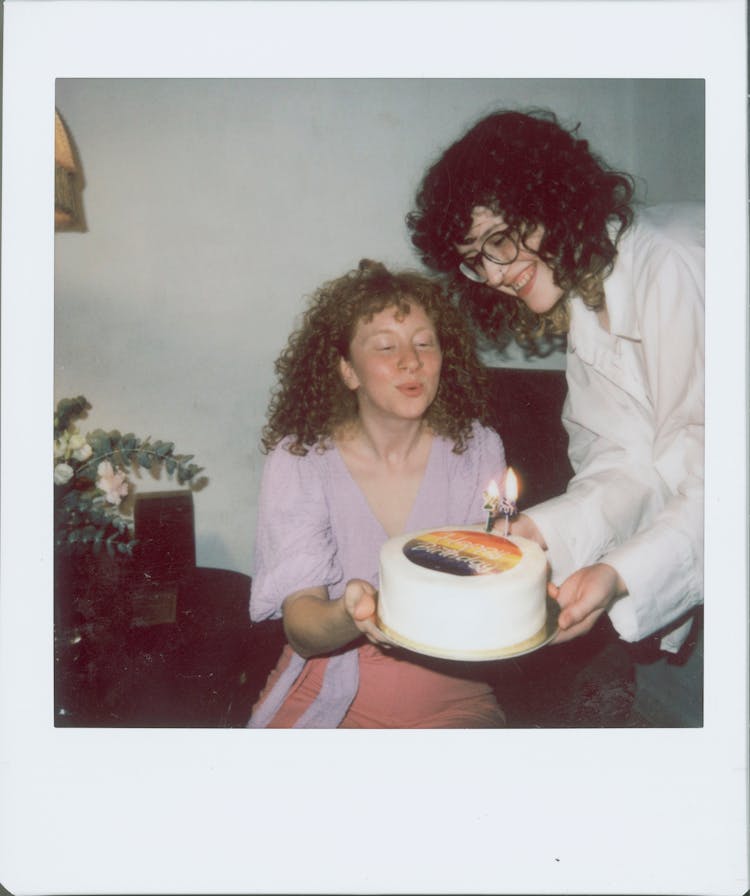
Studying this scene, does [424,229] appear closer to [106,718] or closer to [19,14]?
[19,14]

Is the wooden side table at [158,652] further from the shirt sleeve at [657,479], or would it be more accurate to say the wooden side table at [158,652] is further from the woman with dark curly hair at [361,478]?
the shirt sleeve at [657,479]

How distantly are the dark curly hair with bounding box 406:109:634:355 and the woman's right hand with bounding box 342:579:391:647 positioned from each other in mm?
446

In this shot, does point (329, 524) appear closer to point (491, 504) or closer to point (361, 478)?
point (361, 478)

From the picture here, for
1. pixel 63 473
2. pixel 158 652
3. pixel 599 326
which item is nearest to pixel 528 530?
pixel 599 326

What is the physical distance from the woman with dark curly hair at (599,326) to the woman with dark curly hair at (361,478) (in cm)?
10

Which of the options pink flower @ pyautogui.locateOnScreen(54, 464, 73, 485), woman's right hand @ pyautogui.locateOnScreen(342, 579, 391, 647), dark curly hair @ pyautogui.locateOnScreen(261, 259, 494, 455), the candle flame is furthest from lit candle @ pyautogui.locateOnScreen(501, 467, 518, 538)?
pink flower @ pyautogui.locateOnScreen(54, 464, 73, 485)

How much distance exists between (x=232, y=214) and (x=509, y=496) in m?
0.60

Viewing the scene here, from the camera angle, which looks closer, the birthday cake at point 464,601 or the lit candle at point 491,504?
the birthday cake at point 464,601

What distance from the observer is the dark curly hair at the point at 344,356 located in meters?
1.19

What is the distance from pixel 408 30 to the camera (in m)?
1.19

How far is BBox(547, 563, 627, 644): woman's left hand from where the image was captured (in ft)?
3.91

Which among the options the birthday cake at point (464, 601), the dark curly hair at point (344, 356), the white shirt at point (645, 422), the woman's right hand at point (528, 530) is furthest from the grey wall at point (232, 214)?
the woman's right hand at point (528, 530)

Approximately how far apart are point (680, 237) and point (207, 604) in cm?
96

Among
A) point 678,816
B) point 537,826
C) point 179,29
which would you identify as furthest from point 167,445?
point 678,816
